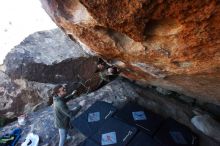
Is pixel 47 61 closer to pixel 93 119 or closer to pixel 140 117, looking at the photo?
pixel 93 119

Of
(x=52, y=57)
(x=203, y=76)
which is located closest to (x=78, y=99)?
(x=52, y=57)

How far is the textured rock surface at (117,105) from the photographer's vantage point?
200 inches

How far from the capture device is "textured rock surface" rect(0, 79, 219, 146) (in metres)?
5.07

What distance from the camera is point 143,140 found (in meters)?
4.21

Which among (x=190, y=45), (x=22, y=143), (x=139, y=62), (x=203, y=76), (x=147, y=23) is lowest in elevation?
(x=22, y=143)

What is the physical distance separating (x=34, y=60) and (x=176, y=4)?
214 inches

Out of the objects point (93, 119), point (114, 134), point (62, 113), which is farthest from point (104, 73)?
point (114, 134)

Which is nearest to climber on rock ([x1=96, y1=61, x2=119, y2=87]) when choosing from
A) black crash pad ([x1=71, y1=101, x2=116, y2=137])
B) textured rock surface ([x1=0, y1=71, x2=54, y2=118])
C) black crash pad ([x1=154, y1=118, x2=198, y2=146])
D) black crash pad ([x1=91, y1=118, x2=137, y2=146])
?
textured rock surface ([x1=0, y1=71, x2=54, y2=118])

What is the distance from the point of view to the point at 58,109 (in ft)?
14.9

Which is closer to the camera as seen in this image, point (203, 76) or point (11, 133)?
point (203, 76)

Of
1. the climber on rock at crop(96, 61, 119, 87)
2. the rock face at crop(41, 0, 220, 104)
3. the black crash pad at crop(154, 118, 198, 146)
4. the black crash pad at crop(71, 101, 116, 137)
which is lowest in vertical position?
the black crash pad at crop(154, 118, 198, 146)

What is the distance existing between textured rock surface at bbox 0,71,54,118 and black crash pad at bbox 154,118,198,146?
3591mm

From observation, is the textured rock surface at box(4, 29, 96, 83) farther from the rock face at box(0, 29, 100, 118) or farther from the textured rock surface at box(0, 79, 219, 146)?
the textured rock surface at box(0, 79, 219, 146)

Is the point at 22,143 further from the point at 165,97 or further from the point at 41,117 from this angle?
the point at 165,97
